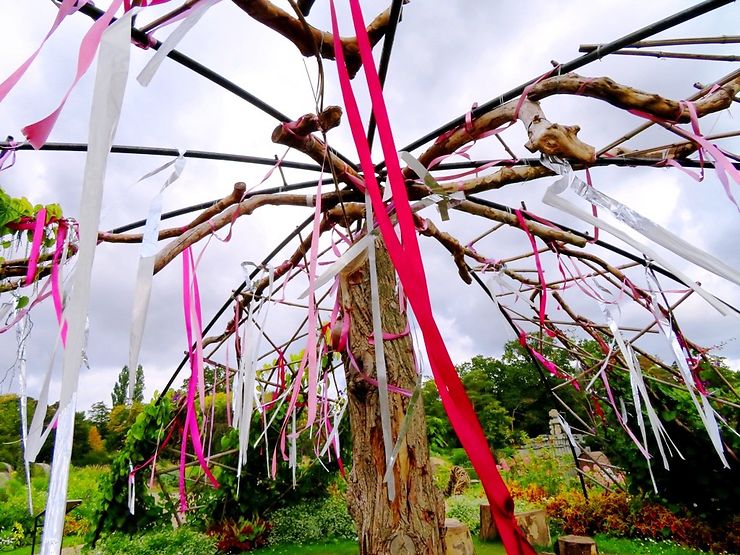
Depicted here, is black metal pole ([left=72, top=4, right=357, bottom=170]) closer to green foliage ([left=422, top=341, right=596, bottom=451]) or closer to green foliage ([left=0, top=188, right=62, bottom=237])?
green foliage ([left=0, top=188, right=62, bottom=237])

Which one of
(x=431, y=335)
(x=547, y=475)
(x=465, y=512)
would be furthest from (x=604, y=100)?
(x=547, y=475)

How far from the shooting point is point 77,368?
0.92ft

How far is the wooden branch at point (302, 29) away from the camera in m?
0.71

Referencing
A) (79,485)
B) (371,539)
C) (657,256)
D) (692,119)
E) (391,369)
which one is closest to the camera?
(657,256)

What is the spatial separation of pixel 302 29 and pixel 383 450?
2.89ft

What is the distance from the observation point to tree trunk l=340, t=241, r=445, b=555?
3.00ft

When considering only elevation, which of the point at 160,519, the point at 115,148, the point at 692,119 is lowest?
the point at 160,519

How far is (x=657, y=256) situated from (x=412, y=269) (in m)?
0.34

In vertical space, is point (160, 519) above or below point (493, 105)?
below

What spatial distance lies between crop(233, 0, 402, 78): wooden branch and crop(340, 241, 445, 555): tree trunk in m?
0.45

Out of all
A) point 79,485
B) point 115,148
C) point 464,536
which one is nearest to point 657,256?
point 115,148

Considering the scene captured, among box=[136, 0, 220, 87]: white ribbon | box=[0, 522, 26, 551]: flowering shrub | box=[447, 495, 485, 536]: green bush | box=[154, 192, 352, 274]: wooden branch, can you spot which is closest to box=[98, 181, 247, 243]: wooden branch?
box=[154, 192, 352, 274]: wooden branch

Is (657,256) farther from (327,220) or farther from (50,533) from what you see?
(327,220)

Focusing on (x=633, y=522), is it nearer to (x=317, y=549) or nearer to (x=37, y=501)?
(x=317, y=549)
